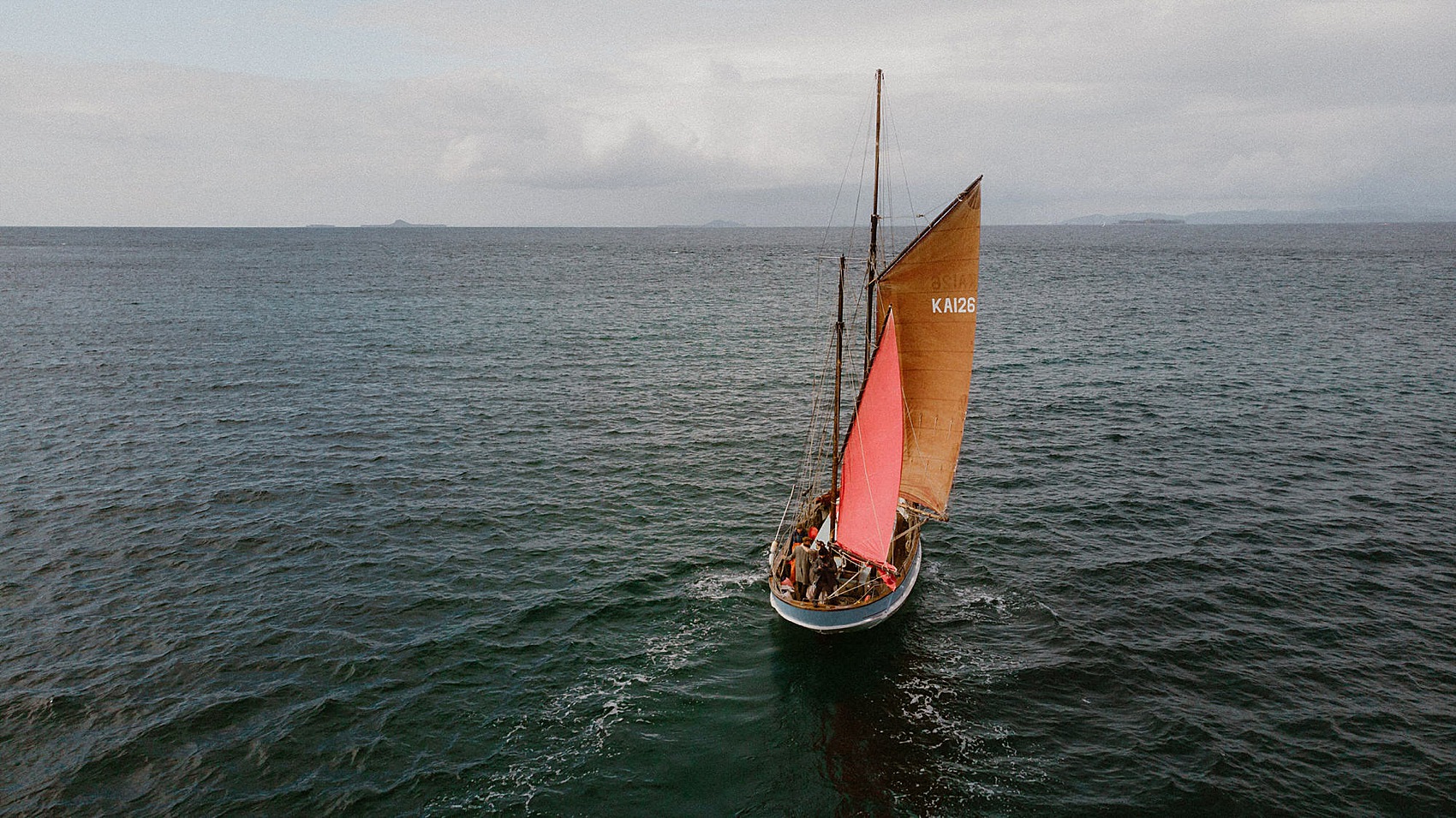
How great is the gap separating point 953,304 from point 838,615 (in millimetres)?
13412

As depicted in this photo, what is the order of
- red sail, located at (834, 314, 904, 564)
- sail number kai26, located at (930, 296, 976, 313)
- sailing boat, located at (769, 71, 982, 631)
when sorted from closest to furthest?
1. red sail, located at (834, 314, 904, 564)
2. sailing boat, located at (769, 71, 982, 631)
3. sail number kai26, located at (930, 296, 976, 313)

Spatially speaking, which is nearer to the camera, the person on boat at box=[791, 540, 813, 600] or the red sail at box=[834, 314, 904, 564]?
the red sail at box=[834, 314, 904, 564]

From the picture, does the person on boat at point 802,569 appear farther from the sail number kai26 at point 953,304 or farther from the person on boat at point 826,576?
the sail number kai26 at point 953,304

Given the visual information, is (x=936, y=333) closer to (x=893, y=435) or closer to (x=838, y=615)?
(x=893, y=435)

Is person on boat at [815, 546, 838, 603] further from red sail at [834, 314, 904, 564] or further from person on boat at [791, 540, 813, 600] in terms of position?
red sail at [834, 314, 904, 564]

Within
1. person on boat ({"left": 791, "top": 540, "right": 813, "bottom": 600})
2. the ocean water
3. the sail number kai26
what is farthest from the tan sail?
person on boat ({"left": 791, "top": 540, "right": 813, "bottom": 600})

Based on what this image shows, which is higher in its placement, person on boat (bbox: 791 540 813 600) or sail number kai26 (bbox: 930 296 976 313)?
sail number kai26 (bbox: 930 296 976 313)

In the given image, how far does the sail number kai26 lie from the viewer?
30578 mm

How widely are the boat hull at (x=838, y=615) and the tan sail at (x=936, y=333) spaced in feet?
20.9

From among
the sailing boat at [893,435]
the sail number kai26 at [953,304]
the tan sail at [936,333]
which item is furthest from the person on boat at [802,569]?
the sail number kai26 at [953,304]

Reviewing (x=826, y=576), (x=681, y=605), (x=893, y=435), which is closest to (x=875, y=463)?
(x=893, y=435)

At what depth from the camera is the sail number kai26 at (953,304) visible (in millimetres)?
30578

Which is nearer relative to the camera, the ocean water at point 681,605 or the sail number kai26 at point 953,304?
the ocean water at point 681,605

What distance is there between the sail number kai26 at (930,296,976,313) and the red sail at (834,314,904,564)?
3091 millimetres
